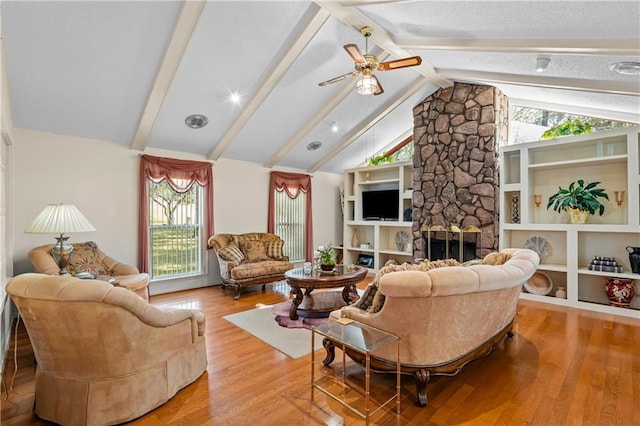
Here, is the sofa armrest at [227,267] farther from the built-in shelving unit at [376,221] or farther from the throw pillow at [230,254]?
the built-in shelving unit at [376,221]

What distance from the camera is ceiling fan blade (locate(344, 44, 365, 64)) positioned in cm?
313

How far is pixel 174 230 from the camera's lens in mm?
5676

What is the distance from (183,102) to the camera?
14.8ft

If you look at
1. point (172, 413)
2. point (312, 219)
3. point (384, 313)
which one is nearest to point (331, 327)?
point (384, 313)

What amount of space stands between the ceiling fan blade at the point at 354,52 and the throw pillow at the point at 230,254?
3.57 meters

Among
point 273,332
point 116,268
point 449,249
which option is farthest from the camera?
point 449,249

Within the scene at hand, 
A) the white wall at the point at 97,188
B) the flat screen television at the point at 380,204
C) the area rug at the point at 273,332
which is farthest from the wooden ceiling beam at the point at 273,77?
the flat screen television at the point at 380,204

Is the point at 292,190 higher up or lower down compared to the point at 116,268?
higher up

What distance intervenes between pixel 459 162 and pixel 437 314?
4.11 m

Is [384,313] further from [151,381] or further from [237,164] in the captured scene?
[237,164]

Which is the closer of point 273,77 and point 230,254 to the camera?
point 273,77

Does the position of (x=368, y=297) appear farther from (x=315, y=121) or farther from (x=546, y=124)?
(x=546, y=124)

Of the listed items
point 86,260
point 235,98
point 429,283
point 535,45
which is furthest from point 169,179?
point 535,45

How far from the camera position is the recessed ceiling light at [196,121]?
4867mm
